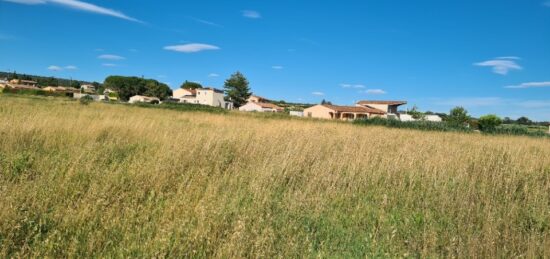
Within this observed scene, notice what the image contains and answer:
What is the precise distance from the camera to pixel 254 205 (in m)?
3.82

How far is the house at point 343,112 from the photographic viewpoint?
64938 millimetres

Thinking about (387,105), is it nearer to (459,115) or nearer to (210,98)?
(459,115)

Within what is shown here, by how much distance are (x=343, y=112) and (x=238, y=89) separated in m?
38.0

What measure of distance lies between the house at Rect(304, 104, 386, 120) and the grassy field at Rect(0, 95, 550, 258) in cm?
5824

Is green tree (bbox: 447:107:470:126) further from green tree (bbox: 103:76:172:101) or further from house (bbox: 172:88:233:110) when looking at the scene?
green tree (bbox: 103:76:172:101)

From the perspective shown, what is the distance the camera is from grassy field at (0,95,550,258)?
2.85 m

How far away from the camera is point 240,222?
294cm

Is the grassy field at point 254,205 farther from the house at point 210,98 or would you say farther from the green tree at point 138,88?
the green tree at point 138,88

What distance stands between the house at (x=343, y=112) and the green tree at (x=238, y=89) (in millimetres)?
28777

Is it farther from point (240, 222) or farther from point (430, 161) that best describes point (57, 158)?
point (430, 161)

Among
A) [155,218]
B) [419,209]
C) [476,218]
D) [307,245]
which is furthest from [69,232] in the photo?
[476,218]

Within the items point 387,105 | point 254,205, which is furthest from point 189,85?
point 254,205

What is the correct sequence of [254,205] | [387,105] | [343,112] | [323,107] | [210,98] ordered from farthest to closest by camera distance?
[210,98]
[387,105]
[323,107]
[343,112]
[254,205]

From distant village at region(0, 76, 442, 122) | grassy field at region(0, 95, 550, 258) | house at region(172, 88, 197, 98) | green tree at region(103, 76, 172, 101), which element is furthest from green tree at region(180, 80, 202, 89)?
grassy field at region(0, 95, 550, 258)
